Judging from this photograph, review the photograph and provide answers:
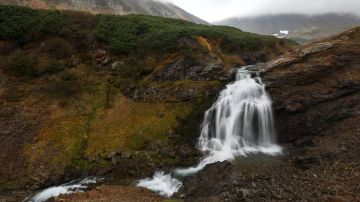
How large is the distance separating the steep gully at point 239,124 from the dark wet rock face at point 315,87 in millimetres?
1272

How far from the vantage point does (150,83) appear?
3894 centimetres

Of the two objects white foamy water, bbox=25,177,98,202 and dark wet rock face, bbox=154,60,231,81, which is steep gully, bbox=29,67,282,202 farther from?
white foamy water, bbox=25,177,98,202

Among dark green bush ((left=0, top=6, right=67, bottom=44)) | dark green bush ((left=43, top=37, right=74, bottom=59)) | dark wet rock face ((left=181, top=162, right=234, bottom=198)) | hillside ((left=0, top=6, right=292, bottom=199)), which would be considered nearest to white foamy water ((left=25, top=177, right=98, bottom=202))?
hillside ((left=0, top=6, right=292, bottom=199))

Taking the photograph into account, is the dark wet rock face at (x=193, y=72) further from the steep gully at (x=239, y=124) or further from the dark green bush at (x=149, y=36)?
the dark green bush at (x=149, y=36)

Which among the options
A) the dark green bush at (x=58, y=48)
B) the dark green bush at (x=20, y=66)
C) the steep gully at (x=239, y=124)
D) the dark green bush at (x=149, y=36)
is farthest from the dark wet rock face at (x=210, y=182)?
the dark green bush at (x=58, y=48)

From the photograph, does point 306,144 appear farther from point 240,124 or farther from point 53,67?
point 53,67

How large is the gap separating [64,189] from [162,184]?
7.54 m

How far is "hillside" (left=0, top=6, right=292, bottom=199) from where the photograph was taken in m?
29.2

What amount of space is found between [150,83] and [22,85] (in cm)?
1382

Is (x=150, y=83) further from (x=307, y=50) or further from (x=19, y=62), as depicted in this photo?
(x=307, y=50)

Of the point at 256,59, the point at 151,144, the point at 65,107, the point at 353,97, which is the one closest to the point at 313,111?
the point at 353,97

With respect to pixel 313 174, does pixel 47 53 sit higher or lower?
higher

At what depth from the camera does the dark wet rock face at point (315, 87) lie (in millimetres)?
32406

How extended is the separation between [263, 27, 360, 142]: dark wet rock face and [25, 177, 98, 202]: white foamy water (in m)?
18.6
